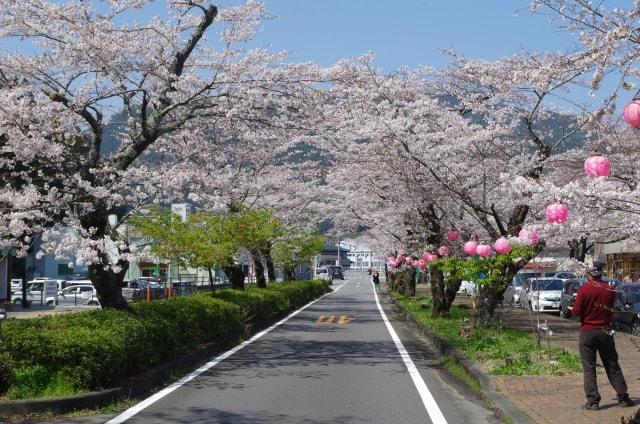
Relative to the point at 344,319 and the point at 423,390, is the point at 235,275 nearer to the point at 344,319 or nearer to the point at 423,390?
the point at 344,319

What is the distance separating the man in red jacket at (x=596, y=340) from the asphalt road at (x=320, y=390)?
1170 mm

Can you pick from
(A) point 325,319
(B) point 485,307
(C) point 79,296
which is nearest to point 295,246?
(A) point 325,319

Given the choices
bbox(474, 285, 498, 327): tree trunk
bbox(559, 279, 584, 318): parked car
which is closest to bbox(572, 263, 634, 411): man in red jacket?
bbox(474, 285, 498, 327): tree trunk

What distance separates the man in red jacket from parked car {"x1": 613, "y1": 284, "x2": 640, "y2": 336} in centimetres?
1012

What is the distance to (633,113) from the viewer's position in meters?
5.77

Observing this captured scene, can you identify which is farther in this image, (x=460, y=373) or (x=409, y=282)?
(x=409, y=282)

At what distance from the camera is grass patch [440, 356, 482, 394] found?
10750mm

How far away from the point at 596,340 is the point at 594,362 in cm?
25

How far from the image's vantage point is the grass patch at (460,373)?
10.8 m

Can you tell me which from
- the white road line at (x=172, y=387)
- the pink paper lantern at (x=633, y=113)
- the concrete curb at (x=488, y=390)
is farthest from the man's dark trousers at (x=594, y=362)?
the white road line at (x=172, y=387)

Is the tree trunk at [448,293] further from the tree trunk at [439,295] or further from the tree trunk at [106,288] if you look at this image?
the tree trunk at [106,288]

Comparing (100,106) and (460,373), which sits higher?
(100,106)

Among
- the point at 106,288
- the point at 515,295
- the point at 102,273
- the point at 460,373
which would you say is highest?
the point at 102,273

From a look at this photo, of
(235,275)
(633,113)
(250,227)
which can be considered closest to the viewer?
(633,113)
